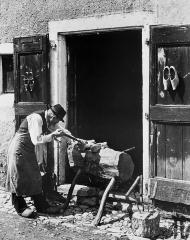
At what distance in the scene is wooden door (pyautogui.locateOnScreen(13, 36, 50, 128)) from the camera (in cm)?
782

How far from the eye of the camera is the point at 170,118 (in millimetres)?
6438

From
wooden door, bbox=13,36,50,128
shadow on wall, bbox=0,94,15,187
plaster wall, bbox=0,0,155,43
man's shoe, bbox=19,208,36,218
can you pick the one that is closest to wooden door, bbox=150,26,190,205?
plaster wall, bbox=0,0,155,43

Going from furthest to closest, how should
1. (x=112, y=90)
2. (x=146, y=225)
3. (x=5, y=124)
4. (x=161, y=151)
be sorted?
1. (x=112, y=90)
2. (x=5, y=124)
3. (x=161, y=151)
4. (x=146, y=225)

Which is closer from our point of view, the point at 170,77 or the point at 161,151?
the point at 170,77

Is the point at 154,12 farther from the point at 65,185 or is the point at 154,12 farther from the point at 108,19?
the point at 65,185

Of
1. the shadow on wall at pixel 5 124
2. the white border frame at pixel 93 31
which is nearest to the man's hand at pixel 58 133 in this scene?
the white border frame at pixel 93 31

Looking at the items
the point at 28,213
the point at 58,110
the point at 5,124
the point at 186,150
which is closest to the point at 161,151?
the point at 186,150

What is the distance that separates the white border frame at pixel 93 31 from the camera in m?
6.77

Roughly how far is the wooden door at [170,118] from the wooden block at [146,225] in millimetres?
598

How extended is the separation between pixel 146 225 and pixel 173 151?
1165 mm

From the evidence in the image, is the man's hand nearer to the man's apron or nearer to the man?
the man

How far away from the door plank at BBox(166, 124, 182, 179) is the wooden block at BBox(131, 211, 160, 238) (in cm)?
73

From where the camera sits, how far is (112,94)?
10.1 metres

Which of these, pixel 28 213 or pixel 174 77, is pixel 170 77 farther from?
pixel 28 213
